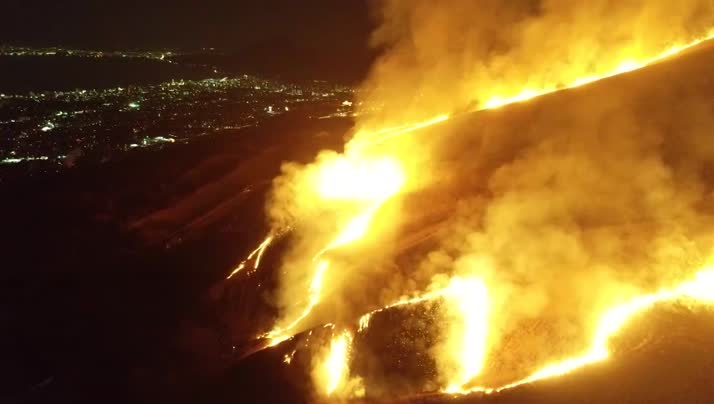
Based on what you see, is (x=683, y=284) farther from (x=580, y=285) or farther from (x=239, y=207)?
(x=239, y=207)

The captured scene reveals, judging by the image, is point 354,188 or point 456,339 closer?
point 456,339

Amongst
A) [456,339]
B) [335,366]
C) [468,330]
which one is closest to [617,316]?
[468,330]

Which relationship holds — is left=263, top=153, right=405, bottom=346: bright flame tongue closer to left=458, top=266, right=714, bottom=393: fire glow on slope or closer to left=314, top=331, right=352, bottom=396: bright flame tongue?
left=314, top=331, right=352, bottom=396: bright flame tongue

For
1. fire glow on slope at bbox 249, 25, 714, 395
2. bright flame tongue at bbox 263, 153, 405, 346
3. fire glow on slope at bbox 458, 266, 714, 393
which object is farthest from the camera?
bright flame tongue at bbox 263, 153, 405, 346

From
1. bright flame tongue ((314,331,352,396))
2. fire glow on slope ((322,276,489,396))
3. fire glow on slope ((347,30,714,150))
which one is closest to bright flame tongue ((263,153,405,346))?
fire glow on slope ((347,30,714,150))

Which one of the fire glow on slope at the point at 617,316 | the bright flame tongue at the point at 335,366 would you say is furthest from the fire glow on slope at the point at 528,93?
the bright flame tongue at the point at 335,366

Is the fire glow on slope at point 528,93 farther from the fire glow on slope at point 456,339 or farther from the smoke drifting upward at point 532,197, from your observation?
the fire glow on slope at point 456,339

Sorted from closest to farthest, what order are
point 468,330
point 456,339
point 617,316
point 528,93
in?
point 617,316, point 456,339, point 468,330, point 528,93

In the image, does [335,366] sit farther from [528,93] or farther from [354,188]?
[528,93]
